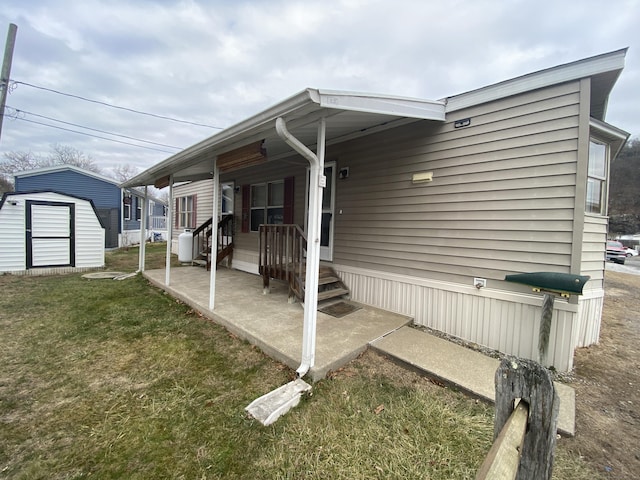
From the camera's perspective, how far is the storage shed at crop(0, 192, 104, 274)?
6.41 meters

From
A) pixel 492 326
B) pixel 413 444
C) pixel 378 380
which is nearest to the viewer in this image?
pixel 413 444

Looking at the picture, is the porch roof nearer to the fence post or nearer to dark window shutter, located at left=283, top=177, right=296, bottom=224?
dark window shutter, located at left=283, top=177, right=296, bottom=224

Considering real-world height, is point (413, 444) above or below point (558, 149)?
below

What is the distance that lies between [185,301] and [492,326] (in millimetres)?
4791

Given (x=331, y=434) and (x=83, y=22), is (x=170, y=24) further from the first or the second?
(x=331, y=434)

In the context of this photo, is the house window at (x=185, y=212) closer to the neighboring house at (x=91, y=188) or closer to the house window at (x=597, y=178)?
the neighboring house at (x=91, y=188)

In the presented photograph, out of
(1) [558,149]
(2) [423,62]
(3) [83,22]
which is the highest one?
(2) [423,62]

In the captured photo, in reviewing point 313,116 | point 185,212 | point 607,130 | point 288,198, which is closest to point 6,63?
point 185,212

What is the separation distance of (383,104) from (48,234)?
888cm

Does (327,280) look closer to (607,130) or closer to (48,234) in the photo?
(607,130)

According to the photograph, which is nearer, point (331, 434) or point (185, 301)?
point (331, 434)

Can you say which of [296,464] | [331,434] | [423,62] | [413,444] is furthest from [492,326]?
[423,62]

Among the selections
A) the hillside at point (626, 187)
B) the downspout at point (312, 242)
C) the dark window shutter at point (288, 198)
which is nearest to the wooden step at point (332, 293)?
the downspout at point (312, 242)

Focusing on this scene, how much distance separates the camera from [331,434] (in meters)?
1.95
